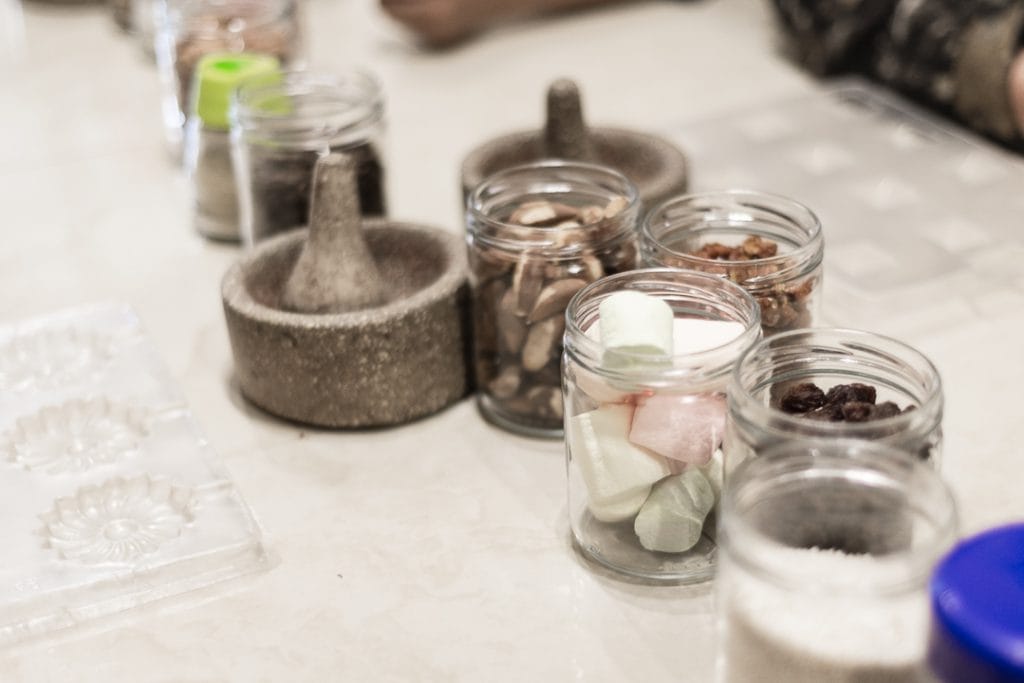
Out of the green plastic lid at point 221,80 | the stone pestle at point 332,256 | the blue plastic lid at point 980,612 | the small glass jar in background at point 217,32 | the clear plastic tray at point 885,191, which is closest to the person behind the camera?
the blue plastic lid at point 980,612

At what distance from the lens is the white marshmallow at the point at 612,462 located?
0.63 meters

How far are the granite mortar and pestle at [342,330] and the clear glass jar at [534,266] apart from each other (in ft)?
0.08

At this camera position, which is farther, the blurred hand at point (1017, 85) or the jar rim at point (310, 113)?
the blurred hand at point (1017, 85)

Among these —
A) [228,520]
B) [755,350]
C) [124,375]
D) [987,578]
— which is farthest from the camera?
[124,375]

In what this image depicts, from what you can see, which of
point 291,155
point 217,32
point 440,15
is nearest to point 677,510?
point 291,155

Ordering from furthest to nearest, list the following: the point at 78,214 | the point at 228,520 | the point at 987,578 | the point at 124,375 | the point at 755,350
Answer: the point at 78,214
the point at 124,375
the point at 228,520
the point at 755,350
the point at 987,578

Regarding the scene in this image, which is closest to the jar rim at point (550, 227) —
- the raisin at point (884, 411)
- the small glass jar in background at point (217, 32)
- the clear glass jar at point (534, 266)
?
the clear glass jar at point (534, 266)

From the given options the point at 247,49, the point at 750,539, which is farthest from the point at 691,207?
the point at 247,49

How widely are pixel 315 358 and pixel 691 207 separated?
25cm

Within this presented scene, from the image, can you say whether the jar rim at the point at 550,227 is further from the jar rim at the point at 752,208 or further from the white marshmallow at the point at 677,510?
the white marshmallow at the point at 677,510

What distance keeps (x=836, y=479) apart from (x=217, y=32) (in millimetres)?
782

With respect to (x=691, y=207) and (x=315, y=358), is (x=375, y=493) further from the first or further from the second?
(x=691, y=207)

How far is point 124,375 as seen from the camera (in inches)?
33.5

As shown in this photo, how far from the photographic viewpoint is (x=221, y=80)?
1017 millimetres
